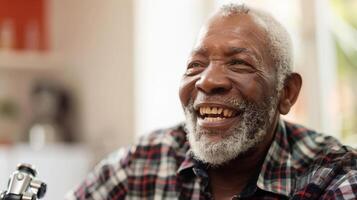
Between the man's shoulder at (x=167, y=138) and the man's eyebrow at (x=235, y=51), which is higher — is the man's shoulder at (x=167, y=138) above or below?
below

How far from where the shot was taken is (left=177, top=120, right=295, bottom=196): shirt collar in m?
1.31

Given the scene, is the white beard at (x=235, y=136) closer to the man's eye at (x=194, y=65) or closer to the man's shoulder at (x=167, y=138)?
the man's eye at (x=194, y=65)

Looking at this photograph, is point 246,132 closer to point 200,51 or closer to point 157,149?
point 200,51

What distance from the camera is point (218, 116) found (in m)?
1.28

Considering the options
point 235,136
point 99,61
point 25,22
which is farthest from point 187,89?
point 25,22

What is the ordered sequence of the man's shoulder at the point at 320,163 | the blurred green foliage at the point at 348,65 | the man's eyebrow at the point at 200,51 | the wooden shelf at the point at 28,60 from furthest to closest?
the wooden shelf at the point at 28,60 < the blurred green foliage at the point at 348,65 < the man's eyebrow at the point at 200,51 < the man's shoulder at the point at 320,163

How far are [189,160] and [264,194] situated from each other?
0.76ft

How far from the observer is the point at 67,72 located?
13.8 feet

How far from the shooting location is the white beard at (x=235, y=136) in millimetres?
1278

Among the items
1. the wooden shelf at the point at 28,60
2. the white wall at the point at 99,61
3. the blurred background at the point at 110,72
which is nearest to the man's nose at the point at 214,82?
the blurred background at the point at 110,72

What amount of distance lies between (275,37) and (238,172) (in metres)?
0.34

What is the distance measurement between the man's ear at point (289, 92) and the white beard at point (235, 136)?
5 centimetres

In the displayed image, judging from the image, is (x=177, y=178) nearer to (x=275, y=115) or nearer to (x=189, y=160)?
(x=189, y=160)

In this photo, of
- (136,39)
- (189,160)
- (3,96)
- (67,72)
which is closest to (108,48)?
(136,39)
